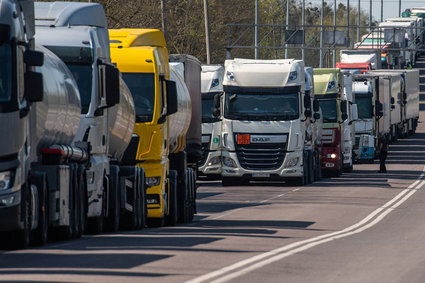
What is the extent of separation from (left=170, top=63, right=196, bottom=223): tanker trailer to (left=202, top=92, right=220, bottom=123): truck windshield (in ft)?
42.2

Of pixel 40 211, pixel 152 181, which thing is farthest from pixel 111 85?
pixel 152 181

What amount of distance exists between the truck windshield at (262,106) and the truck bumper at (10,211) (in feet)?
72.9

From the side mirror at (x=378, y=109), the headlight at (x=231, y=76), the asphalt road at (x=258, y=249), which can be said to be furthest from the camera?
the side mirror at (x=378, y=109)

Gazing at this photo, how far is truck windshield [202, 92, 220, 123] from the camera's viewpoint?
132ft

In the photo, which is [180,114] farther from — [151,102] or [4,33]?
[4,33]

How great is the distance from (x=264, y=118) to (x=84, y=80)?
59.3 ft

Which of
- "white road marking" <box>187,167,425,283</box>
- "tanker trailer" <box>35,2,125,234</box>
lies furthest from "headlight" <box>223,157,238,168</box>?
"tanker trailer" <box>35,2,125,234</box>

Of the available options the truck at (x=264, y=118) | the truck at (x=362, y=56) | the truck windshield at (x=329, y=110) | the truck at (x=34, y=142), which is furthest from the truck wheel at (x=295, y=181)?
the truck at (x=362, y=56)

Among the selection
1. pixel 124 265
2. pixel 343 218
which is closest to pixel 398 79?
pixel 343 218

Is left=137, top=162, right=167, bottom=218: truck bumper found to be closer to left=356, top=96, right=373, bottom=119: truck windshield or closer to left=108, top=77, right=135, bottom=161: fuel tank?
left=108, top=77, right=135, bottom=161: fuel tank

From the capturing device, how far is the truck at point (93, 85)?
19.6 m

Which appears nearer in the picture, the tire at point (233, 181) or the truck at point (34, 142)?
the truck at point (34, 142)

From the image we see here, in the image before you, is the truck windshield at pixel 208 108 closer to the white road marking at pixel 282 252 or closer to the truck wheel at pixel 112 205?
the white road marking at pixel 282 252

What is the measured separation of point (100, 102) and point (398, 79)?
180 ft
